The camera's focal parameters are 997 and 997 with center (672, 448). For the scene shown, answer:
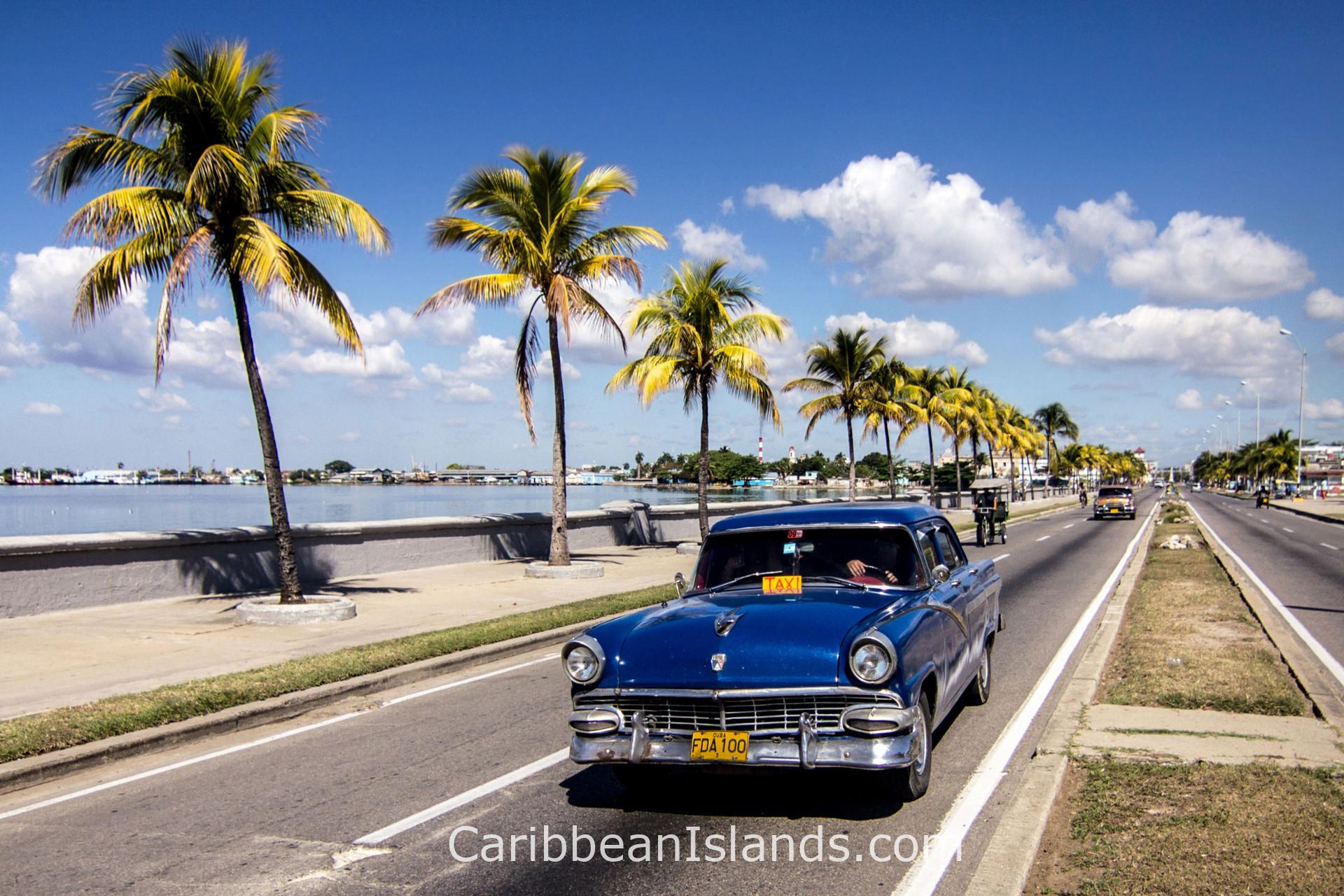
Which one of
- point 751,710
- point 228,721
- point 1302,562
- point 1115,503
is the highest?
point 751,710

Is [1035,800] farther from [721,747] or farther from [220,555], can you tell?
[220,555]

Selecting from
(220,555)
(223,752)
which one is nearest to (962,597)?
(223,752)

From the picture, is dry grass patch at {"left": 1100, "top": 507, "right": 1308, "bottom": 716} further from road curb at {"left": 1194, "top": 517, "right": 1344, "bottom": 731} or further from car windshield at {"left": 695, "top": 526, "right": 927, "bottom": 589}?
car windshield at {"left": 695, "top": 526, "right": 927, "bottom": 589}

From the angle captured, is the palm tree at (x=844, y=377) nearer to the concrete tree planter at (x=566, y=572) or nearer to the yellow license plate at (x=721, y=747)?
the concrete tree planter at (x=566, y=572)

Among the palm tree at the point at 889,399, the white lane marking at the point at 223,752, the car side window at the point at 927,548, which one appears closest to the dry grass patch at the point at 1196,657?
the car side window at the point at 927,548

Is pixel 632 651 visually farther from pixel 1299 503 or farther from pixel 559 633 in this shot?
pixel 1299 503

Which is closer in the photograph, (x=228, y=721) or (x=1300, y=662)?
(x=228, y=721)

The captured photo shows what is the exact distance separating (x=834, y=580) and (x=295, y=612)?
889 centimetres

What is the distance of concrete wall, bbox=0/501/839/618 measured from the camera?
12773 millimetres

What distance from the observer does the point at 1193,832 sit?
4.71 metres

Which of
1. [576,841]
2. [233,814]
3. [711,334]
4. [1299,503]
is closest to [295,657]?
[233,814]

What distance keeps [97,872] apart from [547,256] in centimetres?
1458

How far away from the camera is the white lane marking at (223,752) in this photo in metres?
6.13

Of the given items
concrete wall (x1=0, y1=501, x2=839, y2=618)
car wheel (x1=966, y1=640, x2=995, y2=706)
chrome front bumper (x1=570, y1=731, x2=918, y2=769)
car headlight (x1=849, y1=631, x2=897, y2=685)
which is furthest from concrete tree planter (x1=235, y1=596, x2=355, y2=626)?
car headlight (x1=849, y1=631, x2=897, y2=685)
